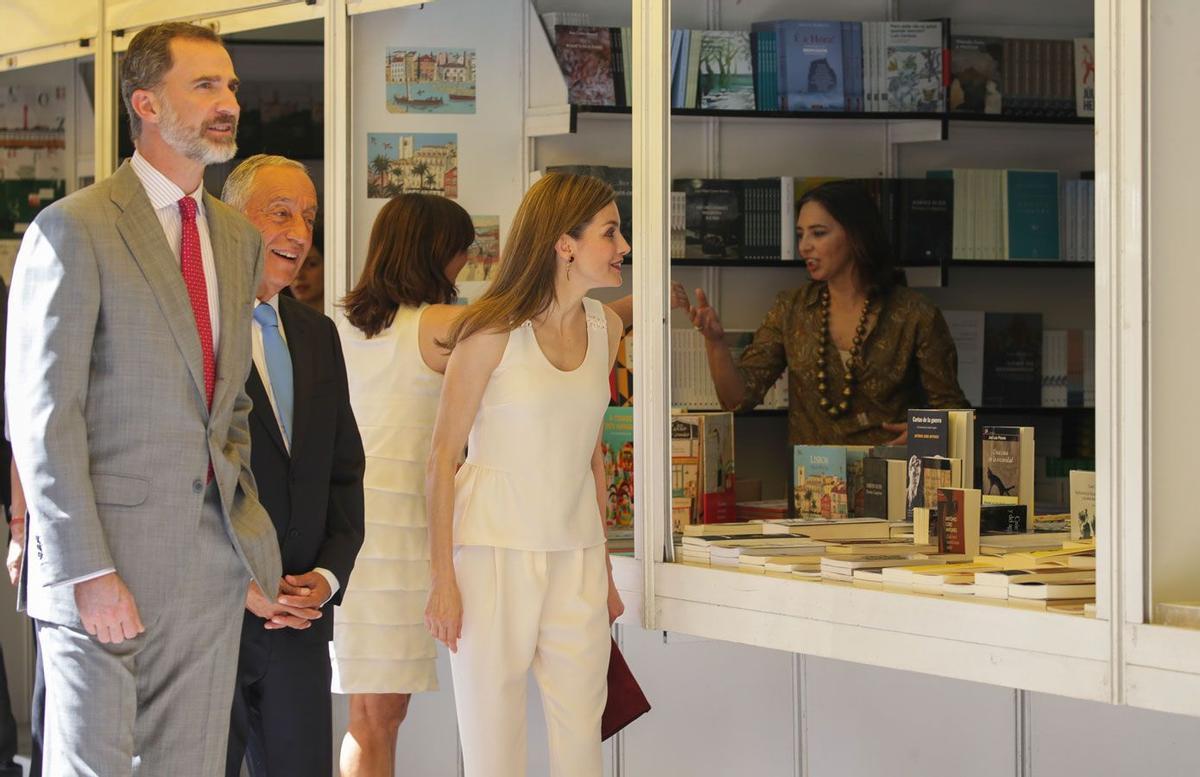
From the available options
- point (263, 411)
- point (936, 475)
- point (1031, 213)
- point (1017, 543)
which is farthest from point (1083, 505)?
point (1031, 213)

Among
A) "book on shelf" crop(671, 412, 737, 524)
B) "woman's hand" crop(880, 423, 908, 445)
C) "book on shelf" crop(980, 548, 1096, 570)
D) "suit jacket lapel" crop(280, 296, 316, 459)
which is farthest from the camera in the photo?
"woman's hand" crop(880, 423, 908, 445)

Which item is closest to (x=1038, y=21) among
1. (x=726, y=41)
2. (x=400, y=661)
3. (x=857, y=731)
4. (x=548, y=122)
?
(x=726, y=41)

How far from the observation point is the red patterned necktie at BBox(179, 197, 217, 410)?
261cm

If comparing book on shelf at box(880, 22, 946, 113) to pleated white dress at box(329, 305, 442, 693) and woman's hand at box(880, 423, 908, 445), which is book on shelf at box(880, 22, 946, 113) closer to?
woman's hand at box(880, 423, 908, 445)

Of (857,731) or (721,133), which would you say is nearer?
(857,731)

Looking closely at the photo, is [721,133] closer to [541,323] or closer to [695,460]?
[695,460]

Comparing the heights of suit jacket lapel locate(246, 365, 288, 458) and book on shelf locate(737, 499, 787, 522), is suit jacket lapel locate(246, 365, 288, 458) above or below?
above

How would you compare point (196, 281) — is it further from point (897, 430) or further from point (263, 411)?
point (897, 430)

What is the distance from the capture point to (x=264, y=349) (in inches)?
119

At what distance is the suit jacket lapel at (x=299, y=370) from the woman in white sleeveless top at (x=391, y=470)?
644 millimetres

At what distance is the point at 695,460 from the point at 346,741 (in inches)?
47.6

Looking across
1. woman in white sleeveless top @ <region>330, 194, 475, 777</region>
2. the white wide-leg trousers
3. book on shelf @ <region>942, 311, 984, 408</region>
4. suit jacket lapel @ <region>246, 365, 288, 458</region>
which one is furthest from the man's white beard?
book on shelf @ <region>942, 311, 984, 408</region>

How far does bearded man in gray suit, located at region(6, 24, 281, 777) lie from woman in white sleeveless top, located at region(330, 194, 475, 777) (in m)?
1.00

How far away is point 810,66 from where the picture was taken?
559 centimetres
